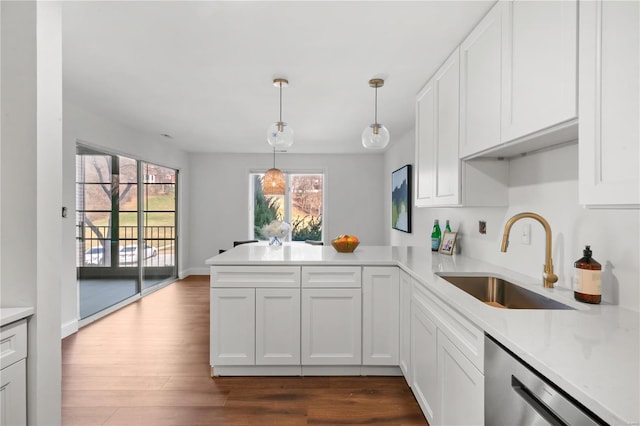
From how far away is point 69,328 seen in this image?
3277 millimetres

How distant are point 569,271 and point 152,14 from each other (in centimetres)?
256

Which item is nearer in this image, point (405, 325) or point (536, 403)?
point (536, 403)

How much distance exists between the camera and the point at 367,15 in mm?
1788

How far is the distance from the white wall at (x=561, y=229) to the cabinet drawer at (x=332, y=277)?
0.97 m

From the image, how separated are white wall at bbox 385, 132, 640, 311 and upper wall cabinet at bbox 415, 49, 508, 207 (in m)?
0.14

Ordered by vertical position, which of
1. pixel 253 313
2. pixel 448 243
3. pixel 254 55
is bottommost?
pixel 253 313

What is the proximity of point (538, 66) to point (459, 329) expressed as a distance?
111 cm

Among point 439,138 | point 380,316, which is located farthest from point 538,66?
point 380,316

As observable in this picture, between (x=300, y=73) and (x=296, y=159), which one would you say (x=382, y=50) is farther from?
(x=296, y=159)

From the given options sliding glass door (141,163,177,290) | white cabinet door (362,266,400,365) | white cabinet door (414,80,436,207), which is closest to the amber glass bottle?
white cabinet door (362,266,400,365)

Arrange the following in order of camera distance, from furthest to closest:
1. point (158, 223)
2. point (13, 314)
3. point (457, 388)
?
point (158, 223) < point (457, 388) < point (13, 314)

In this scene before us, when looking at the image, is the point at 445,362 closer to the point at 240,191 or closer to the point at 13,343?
the point at 13,343

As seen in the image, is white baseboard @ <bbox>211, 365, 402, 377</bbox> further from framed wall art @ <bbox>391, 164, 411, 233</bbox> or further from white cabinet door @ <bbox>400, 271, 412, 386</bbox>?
framed wall art @ <bbox>391, 164, 411, 233</bbox>

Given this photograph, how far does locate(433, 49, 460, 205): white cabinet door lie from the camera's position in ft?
6.70
